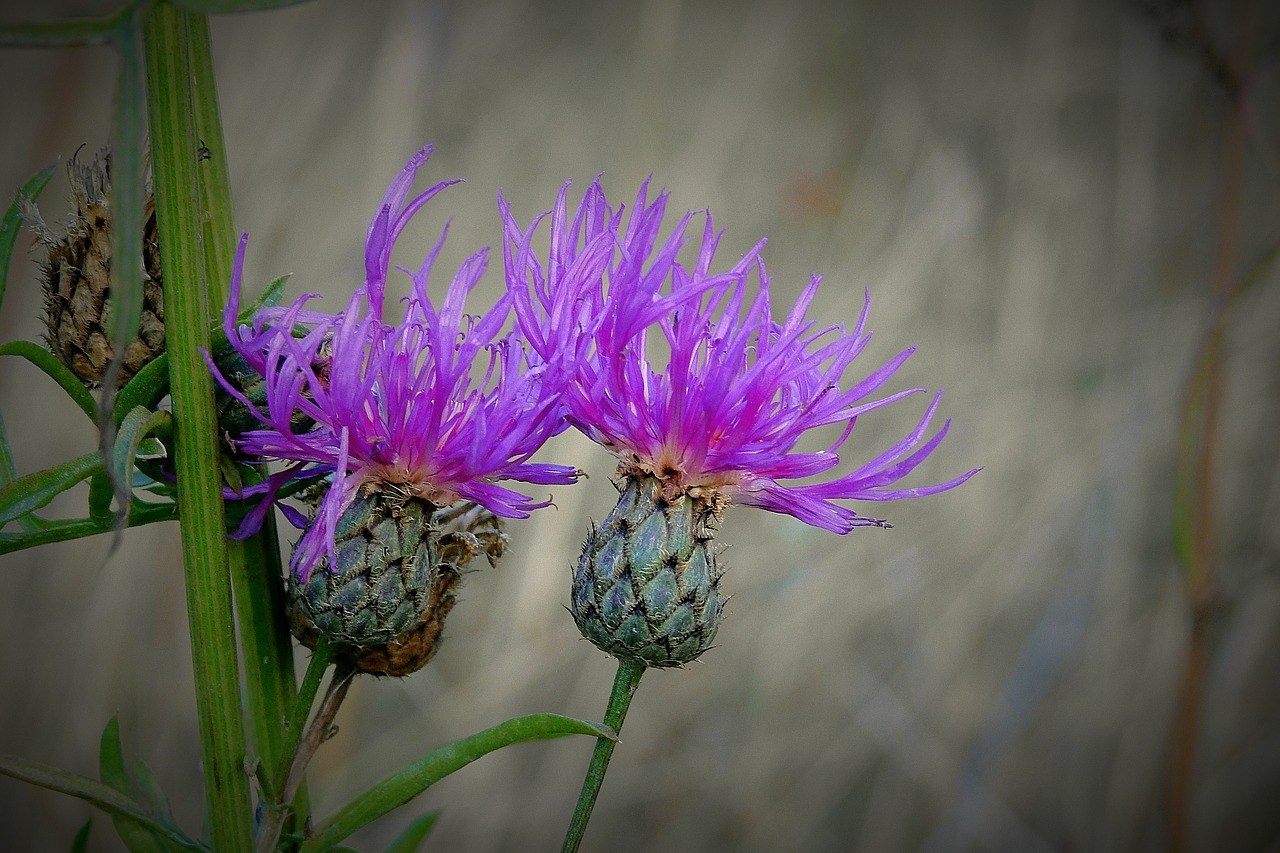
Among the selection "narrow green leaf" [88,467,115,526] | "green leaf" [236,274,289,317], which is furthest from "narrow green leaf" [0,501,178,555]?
"green leaf" [236,274,289,317]

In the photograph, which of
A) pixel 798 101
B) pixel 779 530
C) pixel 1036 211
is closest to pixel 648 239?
pixel 779 530

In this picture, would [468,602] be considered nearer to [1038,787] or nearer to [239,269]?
[1038,787]

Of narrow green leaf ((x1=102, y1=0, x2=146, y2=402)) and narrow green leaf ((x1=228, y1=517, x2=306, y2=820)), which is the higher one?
narrow green leaf ((x1=102, y1=0, x2=146, y2=402))

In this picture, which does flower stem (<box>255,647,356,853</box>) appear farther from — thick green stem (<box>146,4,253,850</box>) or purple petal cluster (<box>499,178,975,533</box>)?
purple petal cluster (<box>499,178,975,533</box>)

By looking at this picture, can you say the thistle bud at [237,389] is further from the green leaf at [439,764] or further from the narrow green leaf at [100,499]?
the green leaf at [439,764]

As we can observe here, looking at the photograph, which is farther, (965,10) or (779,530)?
(965,10)

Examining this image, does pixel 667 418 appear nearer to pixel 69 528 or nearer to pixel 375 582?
pixel 375 582
